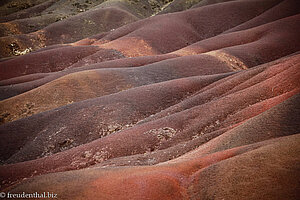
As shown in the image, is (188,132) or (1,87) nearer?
(188,132)

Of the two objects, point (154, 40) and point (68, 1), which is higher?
point (68, 1)

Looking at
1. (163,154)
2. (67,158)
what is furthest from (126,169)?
(67,158)

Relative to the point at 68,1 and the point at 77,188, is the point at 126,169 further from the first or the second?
the point at 68,1

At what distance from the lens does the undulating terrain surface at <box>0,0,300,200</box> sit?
6184 mm

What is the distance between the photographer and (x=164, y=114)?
17531mm

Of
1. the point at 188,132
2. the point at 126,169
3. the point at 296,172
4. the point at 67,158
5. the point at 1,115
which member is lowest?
the point at 1,115

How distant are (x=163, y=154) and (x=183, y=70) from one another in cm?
1856

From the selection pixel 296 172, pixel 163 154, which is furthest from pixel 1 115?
pixel 296 172

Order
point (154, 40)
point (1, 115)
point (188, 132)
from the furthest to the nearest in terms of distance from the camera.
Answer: point (154, 40) < point (1, 115) < point (188, 132)

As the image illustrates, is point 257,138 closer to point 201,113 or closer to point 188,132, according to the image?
point 188,132

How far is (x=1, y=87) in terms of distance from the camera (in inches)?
1174

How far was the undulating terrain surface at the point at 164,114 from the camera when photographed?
618cm

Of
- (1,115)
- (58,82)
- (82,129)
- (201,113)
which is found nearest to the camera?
(201,113)

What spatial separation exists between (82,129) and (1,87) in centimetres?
1864
